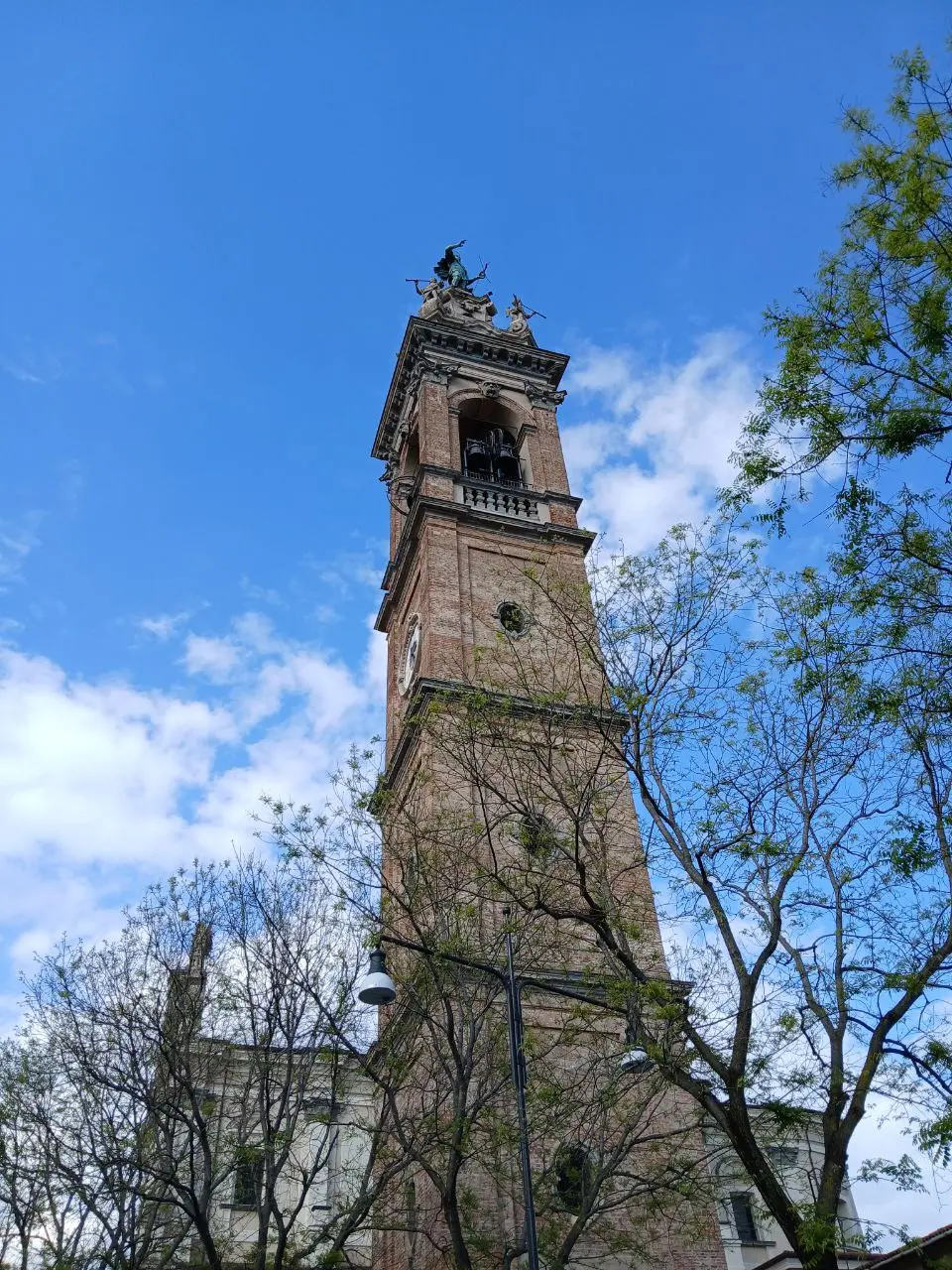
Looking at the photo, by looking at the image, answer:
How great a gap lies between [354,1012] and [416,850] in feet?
7.31

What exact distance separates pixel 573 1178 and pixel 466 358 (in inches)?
932

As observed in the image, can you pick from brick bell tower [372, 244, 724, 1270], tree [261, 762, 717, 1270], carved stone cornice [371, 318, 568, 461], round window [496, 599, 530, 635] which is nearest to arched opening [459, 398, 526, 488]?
brick bell tower [372, 244, 724, 1270]

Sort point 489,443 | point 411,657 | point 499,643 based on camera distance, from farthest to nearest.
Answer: point 489,443 < point 411,657 < point 499,643

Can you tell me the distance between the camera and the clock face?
85.0ft

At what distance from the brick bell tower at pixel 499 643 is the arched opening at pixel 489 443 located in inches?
2.1

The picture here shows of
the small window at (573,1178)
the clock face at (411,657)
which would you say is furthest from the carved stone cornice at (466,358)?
the small window at (573,1178)

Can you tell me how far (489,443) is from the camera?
30.6m

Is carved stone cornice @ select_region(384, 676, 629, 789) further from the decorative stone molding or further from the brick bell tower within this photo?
the decorative stone molding

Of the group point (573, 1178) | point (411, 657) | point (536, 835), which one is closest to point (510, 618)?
point (411, 657)

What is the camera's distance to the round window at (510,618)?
24.5 meters

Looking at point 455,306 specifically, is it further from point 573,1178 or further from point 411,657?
point 573,1178

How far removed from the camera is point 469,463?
100ft

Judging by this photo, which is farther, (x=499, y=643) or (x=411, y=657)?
(x=411, y=657)

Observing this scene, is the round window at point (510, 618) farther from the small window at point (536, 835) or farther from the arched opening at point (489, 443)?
the small window at point (536, 835)
